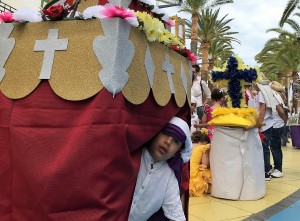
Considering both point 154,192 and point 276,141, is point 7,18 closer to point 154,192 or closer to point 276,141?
point 154,192

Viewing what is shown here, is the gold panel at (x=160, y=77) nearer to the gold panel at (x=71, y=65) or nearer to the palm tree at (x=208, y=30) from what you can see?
the gold panel at (x=71, y=65)

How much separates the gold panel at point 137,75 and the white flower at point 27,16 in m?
0.46

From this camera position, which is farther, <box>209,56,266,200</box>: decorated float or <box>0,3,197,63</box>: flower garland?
<box>209,56,266,200</box>: decorated float

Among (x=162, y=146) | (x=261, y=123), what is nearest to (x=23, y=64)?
(x=162, y=146)

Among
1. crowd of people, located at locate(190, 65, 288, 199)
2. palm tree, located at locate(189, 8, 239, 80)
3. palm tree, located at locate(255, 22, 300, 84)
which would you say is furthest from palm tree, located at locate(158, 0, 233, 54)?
crowd of people, located at locate(190, 65, 288, 199)

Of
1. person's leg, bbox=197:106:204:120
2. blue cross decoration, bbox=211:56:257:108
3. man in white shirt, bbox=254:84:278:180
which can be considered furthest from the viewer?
person's leg, bbox=197:106:204:120

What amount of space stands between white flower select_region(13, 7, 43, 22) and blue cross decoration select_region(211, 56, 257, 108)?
3.39 m

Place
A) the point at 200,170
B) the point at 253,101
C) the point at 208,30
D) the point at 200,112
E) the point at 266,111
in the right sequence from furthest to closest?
the point at 208,30 < the point at 200,112 < the point at 253,101 < the point at 266,111 < the point at 200,170

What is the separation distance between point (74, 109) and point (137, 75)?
1.05ft

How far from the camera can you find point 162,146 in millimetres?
1810

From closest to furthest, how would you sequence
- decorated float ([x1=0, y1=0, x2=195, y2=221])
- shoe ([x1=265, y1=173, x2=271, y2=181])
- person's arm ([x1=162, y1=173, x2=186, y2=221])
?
1. decorated float ([x1=0, y1=0, x2=195, y2=221])
2. person's arm ([x1=162, y1=173, x2=186, y2=221])
3. shoe ([x1=265, y1=173, x2=271, y2=181])

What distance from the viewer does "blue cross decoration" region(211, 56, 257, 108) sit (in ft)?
14.8

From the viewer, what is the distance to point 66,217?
1.44m

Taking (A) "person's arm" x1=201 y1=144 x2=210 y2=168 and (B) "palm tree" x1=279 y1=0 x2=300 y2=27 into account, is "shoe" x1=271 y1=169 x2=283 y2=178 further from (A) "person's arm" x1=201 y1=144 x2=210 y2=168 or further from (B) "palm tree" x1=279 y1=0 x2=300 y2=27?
(B) "palm tree" x1=279 y1=0 x2=300 y2=27
